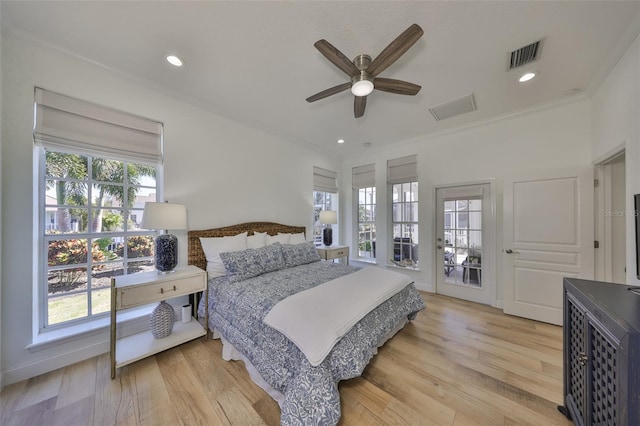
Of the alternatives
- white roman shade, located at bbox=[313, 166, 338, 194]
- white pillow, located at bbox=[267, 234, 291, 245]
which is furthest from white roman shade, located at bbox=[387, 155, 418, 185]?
white pillow, located at bbox=[267, 234, 291, 245]

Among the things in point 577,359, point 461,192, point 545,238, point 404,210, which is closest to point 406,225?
point 404,210

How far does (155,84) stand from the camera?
231 centimetres

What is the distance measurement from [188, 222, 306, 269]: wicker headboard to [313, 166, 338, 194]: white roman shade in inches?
44.8

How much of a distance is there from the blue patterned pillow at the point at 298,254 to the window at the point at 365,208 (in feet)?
5.97

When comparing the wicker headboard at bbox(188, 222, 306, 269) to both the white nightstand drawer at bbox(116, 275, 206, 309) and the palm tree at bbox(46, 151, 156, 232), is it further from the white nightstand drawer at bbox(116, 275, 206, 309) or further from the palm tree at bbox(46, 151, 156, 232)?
the palm tree at bbox(46, 151, 156, 232)

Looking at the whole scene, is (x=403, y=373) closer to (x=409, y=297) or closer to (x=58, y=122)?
(x=409, y=297)

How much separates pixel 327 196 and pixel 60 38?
3971mm

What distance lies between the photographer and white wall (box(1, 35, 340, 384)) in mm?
1680

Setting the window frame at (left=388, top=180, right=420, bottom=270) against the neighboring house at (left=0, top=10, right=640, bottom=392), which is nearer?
the neighboring house at (left=0, top=10, right=640, bottom=392)

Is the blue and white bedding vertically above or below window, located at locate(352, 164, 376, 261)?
below

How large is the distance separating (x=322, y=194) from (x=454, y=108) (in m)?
2.72

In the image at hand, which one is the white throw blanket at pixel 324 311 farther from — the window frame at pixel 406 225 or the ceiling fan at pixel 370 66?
the window frame at pixel 406 225

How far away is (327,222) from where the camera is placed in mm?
4008

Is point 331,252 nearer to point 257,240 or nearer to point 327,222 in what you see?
point 327,222
